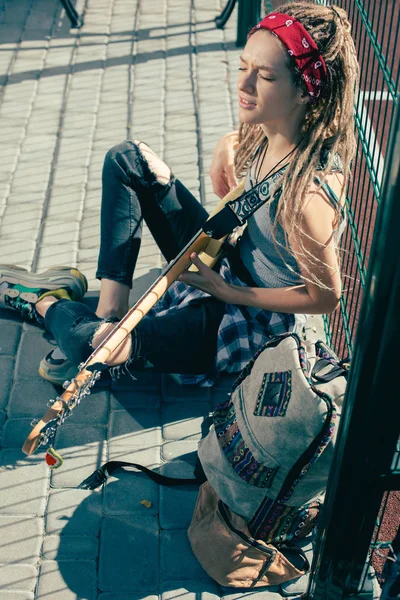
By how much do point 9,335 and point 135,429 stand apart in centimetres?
85

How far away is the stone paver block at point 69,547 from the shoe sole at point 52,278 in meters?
1.26

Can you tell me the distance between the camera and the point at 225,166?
11.5 feet

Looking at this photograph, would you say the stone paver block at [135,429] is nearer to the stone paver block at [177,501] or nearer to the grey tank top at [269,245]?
the stone paver block at [177,501]

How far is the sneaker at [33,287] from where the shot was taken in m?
3.77

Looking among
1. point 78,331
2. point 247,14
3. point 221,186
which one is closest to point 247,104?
point 221,186

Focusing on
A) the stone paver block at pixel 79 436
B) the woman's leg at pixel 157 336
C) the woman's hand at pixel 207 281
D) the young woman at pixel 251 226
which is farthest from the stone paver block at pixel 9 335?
Answer: the woman's hand at pixel 207 281

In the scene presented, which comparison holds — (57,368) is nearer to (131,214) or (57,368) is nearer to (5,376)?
(5,376)

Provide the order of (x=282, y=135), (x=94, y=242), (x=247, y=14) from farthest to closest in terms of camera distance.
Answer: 1. (x=247, y=14)
2. (x=94, y=242)
3. (x=282, y=135)

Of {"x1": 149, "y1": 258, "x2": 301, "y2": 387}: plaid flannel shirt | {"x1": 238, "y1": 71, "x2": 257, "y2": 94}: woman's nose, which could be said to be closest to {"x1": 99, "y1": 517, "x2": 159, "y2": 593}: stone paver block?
{"x1": 149, "y1": 258, "x2": 301, "y2": 387}: plaid flannel shirt

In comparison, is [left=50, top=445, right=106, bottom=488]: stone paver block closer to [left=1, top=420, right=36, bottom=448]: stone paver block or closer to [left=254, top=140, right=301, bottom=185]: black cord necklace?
[left=1, top=420, right=36, bottom=448]: stone paver block

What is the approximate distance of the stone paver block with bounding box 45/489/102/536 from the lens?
2.96 m

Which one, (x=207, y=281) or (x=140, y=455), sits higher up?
(x=207, y=281)

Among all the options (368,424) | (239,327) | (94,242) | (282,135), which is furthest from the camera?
(94,242)

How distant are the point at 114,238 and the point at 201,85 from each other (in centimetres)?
283
